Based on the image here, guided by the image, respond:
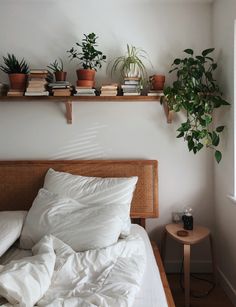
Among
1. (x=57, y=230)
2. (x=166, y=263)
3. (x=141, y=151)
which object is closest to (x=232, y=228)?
(x=166, y=263)

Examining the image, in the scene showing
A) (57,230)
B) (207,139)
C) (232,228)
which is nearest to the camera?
(57,230)

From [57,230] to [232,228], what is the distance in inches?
51.1

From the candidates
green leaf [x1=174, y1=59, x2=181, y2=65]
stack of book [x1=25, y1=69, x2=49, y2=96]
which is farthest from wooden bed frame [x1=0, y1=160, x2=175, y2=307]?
green leaf [x1=174, y1=59, x2=181, y2=65]

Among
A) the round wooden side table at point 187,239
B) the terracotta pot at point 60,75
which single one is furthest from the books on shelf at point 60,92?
the round wooden side table at point 187,239

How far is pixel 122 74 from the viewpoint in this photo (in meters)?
2.43

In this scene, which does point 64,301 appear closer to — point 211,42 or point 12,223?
point 12,223

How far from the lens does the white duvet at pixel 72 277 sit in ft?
3.74

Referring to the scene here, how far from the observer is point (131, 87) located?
7.51 ft

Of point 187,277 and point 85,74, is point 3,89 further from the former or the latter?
point 187,277

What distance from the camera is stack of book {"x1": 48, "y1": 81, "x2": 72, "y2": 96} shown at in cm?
226

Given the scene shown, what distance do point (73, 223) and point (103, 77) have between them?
1.32 metres

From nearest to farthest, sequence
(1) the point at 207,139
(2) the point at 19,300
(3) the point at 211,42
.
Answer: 1. (2) the point at 19,300
2. (1) the point at 207,139
3. (3) the point at 211,42

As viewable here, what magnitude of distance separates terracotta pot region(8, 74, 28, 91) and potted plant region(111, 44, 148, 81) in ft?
2.49

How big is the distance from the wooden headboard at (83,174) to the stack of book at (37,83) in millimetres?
606
